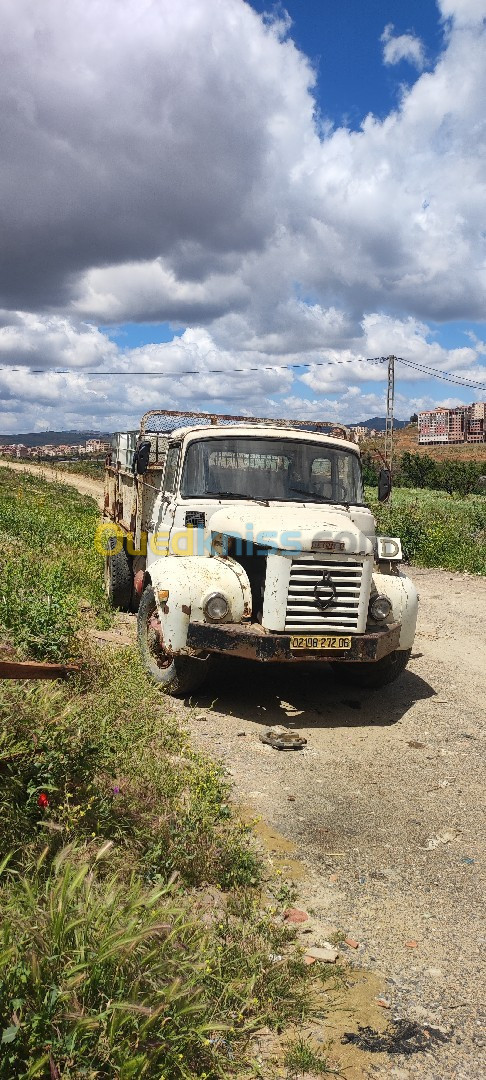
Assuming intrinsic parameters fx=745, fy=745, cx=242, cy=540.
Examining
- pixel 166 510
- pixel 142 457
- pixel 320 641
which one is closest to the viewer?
pixel 320 641

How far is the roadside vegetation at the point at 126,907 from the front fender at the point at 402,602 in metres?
2.18

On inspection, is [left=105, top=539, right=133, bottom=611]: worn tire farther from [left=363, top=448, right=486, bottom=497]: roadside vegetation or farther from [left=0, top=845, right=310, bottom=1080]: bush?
[left=363, top=448, right=486, bottom=497]: roadside vegetation

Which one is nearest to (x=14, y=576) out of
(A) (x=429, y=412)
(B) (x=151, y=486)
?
(B) (x=151, y=486)

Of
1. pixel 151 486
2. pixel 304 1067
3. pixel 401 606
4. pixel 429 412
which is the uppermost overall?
pixel 429 412

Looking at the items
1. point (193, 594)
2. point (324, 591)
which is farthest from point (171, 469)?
point (324, 591)

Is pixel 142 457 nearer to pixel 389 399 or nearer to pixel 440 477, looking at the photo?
pixel 389 399

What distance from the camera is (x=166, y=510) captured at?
23.1 feet

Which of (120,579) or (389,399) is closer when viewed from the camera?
(120,579)

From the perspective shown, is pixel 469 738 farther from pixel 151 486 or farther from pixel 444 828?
pixel 151 486

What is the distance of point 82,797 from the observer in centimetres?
344

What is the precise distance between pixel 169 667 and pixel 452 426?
11730cm

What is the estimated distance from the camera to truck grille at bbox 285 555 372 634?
5660 mm

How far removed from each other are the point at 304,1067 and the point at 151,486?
626 cm

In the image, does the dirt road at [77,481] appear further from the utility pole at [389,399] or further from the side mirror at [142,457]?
the side mirror at [142,457]
